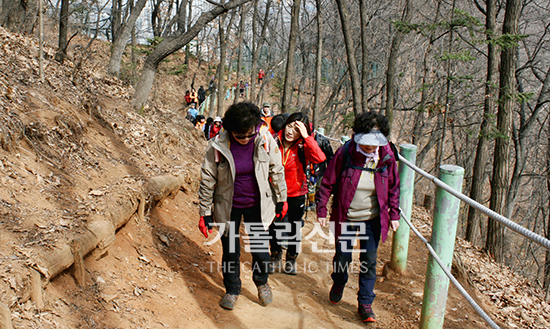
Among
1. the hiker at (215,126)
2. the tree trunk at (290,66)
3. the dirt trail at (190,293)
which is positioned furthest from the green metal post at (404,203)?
the tree trunk at (290,66)

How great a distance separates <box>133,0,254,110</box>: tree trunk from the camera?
848 cm

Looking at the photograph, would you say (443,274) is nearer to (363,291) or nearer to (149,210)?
(363,291)

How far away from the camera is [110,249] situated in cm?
414

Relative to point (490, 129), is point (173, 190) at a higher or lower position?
lower

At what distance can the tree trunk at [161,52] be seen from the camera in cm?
848

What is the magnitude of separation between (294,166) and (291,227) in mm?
780

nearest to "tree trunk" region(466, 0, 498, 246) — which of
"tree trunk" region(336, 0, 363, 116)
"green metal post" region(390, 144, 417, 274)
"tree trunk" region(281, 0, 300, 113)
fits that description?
"tree trunk" region(336, 0, 363, 116)

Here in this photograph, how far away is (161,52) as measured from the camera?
28.4 ft

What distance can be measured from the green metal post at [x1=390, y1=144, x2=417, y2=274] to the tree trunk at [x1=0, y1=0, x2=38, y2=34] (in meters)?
8.51

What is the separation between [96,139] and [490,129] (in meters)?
8.92

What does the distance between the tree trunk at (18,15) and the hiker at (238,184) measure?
753cm

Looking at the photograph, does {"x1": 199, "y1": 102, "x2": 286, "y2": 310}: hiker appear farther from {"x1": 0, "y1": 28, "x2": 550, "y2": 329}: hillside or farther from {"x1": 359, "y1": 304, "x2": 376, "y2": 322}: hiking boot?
{"x1": 359, "y1": 304, "x2": 376, "y2": 322}: hiking boot

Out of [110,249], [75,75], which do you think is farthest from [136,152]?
[110,249]

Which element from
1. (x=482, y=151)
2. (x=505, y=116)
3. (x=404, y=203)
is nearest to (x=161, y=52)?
(x=404, y=203)
